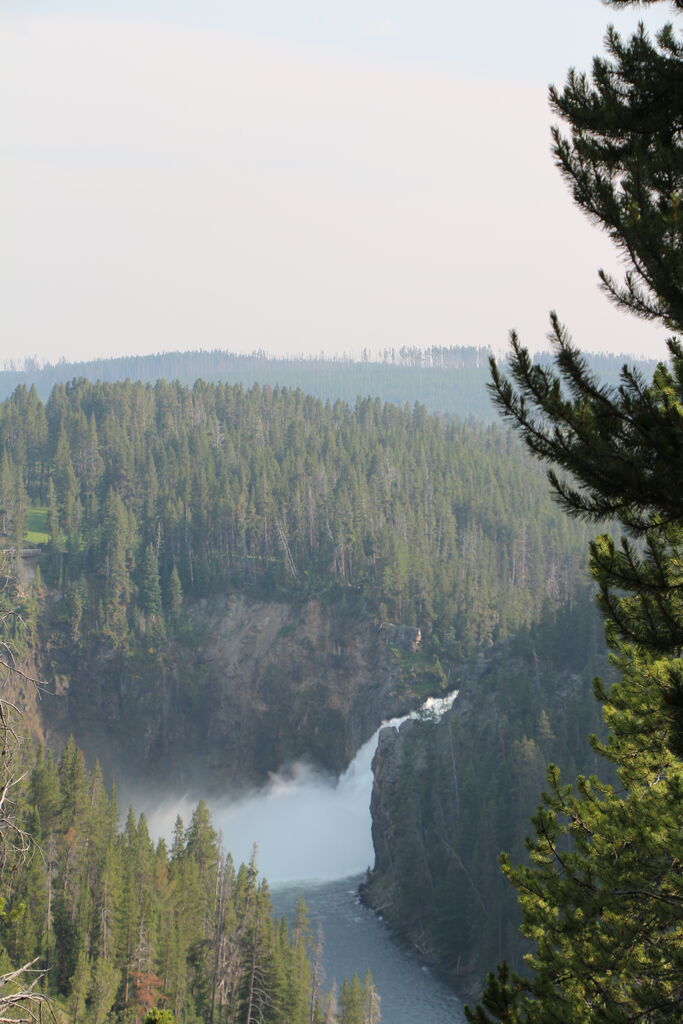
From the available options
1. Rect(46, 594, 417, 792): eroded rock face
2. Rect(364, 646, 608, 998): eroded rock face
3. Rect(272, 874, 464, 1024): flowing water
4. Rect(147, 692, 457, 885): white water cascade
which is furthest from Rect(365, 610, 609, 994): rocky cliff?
Rect(46, 594, 417, 792): eroded rock face

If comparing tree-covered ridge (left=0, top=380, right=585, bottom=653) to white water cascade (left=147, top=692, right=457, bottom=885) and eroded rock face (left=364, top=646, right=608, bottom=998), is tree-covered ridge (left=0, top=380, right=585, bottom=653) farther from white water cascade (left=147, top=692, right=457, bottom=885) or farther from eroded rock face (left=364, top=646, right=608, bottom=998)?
eroded rock face (left=364, top=646, right=608, bottom=998)

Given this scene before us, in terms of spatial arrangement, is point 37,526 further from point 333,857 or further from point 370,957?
point 370,957

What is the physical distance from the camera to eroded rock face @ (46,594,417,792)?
11156cm

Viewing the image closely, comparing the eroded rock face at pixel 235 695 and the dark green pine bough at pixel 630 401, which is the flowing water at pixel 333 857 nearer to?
the eroded rock face at pixel 235 695

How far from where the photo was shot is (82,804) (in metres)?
64.6

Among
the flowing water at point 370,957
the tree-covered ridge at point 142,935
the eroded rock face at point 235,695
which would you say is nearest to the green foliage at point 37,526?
the eroded rock face at point 235,695

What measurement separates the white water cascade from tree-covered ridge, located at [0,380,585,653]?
15265 millimetres

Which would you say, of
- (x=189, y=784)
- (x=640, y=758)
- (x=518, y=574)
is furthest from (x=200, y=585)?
(x=640, y=758)

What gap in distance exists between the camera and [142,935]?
172 feet

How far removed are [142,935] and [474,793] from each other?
101 feet

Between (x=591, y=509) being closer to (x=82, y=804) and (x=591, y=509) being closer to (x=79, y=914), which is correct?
(x=79, y=914)

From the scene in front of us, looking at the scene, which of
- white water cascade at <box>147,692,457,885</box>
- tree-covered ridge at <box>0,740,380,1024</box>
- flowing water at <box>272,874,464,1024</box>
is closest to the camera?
tree-covered ridge at <box>0,740,380,1024</box>

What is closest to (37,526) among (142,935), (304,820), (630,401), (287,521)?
(287,521)

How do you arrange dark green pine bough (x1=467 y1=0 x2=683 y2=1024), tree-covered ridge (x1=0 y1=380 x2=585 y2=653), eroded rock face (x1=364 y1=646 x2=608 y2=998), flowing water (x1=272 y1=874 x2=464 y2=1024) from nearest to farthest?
dark green pine bough (x1=467 y1=0 x2=683 y2=1024)
flowing water (x1=272 y1=874 x2=464 y2=1024)
eroded rock face (x1=364 y1=646 x2=608 y2=998)
tree-covered ridge (x1=0 y1=380 x2=585 y2=653)
